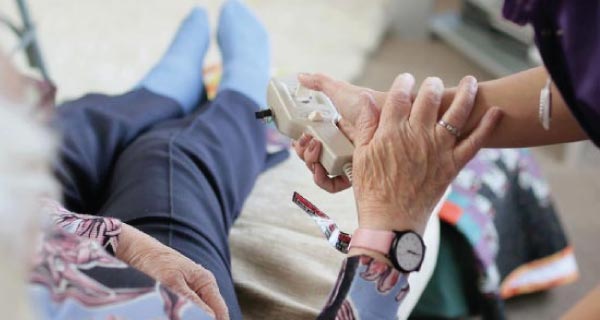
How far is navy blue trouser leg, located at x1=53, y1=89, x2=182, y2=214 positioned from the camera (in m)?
1.03

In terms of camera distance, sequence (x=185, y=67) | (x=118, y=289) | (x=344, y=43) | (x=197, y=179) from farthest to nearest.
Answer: (x=344, y=43) → (x=185, y=67) → (x=197, y=179) → (x=118, y=289)

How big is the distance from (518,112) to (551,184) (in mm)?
1045

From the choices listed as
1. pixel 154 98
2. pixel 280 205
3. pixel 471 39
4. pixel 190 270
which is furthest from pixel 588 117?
pixel 471 39

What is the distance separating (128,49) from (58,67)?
0.22 m

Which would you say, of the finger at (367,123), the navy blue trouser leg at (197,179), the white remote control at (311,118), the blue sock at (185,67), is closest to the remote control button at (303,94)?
the white remote control at (311,118)

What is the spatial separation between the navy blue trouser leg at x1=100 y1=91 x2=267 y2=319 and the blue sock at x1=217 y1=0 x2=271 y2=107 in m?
0.05

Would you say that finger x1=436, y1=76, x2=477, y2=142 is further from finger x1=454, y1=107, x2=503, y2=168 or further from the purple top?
the purple top

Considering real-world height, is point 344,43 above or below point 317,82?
below

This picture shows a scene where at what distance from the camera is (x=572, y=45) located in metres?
0.60

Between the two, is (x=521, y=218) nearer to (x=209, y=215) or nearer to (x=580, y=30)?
(x=209, y=215)

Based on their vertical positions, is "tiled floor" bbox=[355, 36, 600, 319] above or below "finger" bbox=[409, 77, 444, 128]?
below

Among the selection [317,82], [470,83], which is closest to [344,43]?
[317,82]

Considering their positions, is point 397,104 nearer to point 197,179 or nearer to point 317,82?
point 317,82

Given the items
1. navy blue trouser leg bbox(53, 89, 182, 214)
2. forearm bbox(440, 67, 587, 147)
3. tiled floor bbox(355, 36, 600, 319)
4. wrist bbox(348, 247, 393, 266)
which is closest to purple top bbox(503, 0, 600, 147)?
forearm bbox(440, 67, 587, 147)
